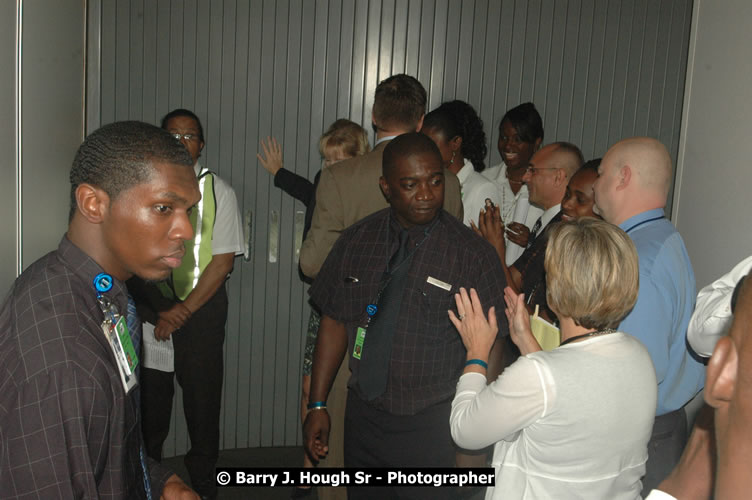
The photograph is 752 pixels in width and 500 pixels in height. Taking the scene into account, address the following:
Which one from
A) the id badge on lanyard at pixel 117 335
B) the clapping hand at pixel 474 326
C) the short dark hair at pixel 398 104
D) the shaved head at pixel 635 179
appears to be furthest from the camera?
the short dark hair at pixel 398 104

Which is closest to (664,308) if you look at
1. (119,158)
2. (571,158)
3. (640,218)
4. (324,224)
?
(640,218)

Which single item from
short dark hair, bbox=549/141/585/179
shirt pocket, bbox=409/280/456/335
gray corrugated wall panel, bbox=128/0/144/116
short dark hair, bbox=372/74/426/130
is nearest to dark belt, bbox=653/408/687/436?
shirt pocket, bbox=409/280/456/335

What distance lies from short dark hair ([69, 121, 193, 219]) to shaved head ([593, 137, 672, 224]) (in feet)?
5.86

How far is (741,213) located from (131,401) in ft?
10.3

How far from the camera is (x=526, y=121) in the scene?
4035mm

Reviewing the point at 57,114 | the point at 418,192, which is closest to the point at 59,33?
the point at 57,114

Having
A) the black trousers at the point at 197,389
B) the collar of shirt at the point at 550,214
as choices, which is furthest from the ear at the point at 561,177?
the black trousers at the point at 197,389

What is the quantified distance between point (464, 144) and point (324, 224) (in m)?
1.51

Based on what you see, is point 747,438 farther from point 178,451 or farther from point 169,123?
point 178,451

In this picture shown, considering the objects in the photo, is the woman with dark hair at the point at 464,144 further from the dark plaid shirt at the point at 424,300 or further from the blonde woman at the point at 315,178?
the dark plaid shirt at the point at 424,300

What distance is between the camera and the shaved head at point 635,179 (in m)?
2.46

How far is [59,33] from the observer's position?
124 inches

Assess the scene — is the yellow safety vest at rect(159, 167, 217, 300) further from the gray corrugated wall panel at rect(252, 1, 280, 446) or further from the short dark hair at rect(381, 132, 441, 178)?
the short dark hair at rect(381, 132, 441, 178)

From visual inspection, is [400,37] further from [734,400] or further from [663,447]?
[734,400]
